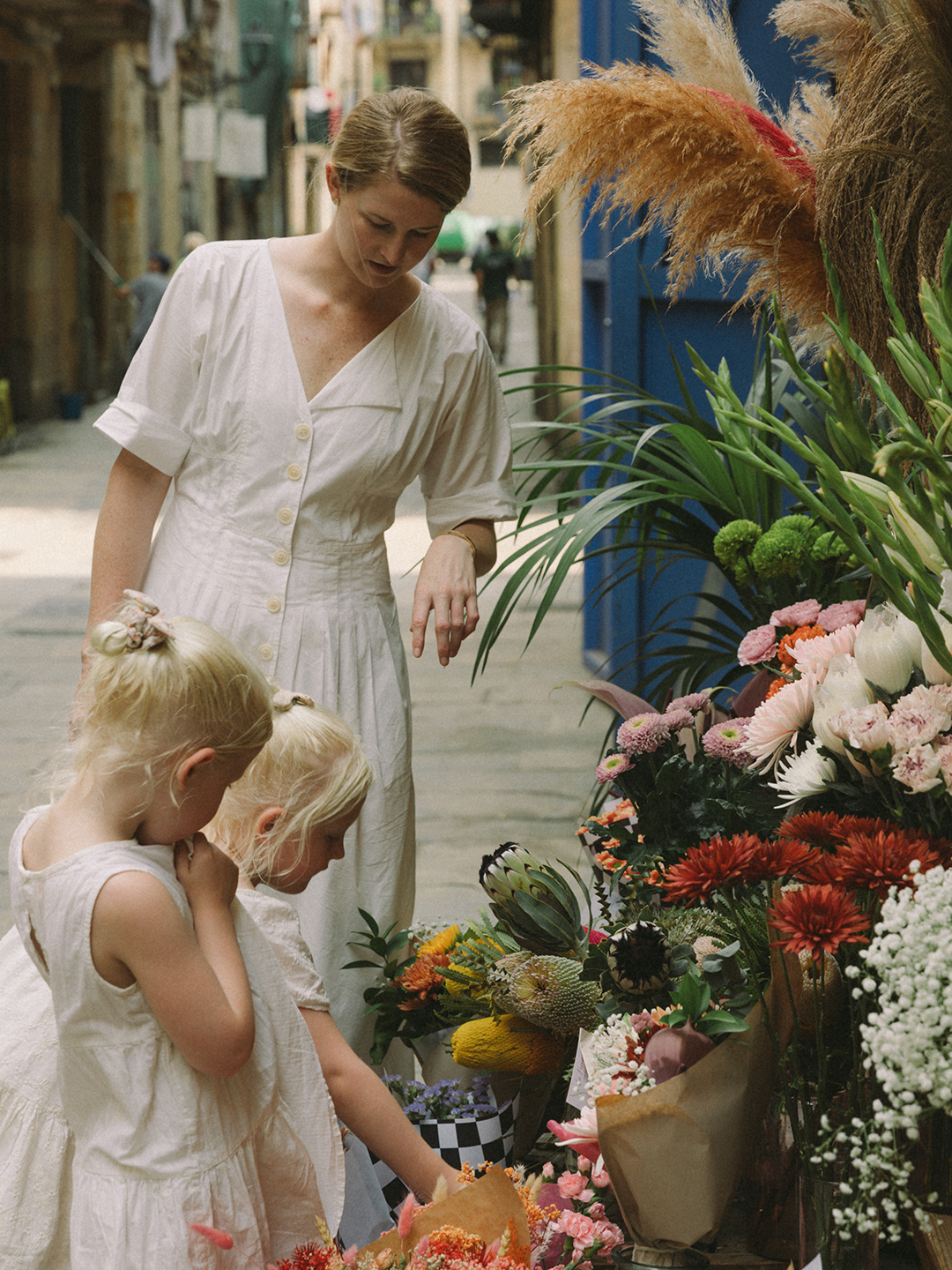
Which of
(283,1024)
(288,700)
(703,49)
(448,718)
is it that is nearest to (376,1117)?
(283,1024)

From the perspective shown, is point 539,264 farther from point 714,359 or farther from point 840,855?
point 840,855

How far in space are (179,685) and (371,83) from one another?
56985 millimetres

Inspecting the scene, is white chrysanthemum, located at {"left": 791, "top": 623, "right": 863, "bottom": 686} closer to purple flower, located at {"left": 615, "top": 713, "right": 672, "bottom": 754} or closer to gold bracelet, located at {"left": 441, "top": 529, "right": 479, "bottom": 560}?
purple flower, located at {"left": 615, "top": 713, "right": 672, "bottom": 754}

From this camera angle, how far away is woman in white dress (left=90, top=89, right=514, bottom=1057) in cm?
204

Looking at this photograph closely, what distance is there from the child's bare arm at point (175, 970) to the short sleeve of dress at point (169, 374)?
844 mm

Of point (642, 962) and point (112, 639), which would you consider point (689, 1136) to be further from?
point (112, 639)

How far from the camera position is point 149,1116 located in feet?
4.70

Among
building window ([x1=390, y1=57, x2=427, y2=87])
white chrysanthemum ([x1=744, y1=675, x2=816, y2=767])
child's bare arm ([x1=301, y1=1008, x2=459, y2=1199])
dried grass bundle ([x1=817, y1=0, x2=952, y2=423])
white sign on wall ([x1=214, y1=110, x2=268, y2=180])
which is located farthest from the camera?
building window ([x1=390, y1=57, x2=427, y2=87])

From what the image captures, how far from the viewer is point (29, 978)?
1705 millimetres

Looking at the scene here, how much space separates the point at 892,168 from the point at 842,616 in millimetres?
469

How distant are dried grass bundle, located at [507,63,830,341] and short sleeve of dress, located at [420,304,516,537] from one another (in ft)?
1.40

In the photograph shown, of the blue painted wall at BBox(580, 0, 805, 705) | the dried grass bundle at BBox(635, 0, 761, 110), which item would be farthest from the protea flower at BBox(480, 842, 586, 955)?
the blue painted wall at BBox(580, 0, 805, 705)

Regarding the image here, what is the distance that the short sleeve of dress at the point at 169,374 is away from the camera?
2.03m

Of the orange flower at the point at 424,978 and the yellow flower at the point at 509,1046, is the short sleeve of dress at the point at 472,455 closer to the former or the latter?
the orange flower at the point at 424,978
